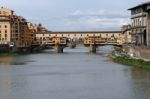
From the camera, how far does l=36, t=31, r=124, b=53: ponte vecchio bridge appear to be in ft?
361

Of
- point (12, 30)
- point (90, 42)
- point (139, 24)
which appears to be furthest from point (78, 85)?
point (90, 42)

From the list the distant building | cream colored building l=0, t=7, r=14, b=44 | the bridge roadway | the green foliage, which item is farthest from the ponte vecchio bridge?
the green foliage

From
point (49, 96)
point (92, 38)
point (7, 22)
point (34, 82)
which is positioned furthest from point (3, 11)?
point (49, 96)

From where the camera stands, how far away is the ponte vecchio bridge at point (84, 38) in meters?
110

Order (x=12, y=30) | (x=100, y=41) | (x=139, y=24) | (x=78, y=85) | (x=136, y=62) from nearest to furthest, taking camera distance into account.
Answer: (x=78, y=85) < (x=136, y=62) < (x=139, y=24) < (x=12, y=30) < (x=100, y=41)

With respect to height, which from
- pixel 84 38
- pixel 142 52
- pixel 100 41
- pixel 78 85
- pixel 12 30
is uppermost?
pixel 12 30

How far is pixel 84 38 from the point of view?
12106 centimetres

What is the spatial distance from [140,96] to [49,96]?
4.81 m

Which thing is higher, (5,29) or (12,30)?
(5,29)

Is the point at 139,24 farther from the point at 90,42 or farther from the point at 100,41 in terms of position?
the point at 100,41

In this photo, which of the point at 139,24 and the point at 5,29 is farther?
the point at 5,29

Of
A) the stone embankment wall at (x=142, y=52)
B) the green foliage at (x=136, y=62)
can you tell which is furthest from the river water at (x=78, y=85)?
the stone embankment wall at (x=142, y=52)

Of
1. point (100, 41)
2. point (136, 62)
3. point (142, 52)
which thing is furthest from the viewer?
point (100, 41)

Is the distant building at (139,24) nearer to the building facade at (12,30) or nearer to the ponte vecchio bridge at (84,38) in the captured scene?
the ponte vecchio bridge at (84,38)
